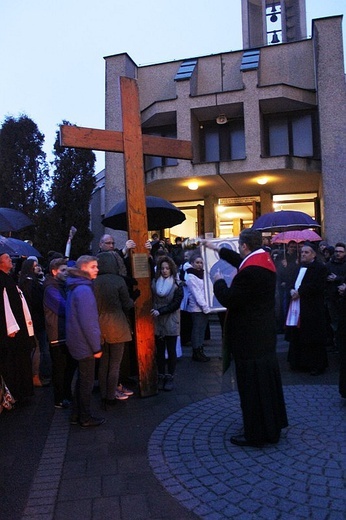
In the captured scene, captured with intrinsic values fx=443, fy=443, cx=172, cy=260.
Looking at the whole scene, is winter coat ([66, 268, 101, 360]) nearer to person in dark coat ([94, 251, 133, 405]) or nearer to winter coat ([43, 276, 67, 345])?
person in dark coat ([94, 251, 133, 405])

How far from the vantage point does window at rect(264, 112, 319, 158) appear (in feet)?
55.9

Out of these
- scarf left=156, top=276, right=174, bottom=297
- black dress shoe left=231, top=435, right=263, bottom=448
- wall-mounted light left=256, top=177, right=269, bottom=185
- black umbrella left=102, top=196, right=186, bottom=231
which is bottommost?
black dress shoe left=231, top=435, right=263, bottom=448

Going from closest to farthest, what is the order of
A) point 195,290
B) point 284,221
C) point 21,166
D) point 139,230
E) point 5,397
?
point 5,397, point 139,230, point 195,290, point 284,221, point 21,166

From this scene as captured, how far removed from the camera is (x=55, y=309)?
5.99 m

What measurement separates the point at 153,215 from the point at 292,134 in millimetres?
10735

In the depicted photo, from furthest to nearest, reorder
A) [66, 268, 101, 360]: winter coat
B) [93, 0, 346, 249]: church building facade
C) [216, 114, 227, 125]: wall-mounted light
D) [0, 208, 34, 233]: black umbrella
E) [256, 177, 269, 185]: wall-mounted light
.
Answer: [216, 114, 227, 125]: wall-mounted light → [256, 177, 269, 185]: wall-mounted light → [93, 0, 346, 249]: church building facade → [0, 208, 34, 233]: black umbrella → [66, 268, 101, 360]: winter coat

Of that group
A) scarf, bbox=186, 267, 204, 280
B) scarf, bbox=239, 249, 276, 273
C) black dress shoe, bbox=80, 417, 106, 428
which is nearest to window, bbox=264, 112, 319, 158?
scarf, bbox=186, 267, 204, 280

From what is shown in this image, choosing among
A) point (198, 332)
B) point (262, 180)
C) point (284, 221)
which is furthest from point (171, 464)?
point (262, 180)

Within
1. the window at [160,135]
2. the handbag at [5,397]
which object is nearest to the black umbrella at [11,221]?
the handbag at [5,397]

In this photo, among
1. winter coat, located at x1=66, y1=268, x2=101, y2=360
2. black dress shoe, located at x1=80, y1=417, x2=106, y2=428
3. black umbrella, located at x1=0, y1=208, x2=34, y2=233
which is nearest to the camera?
winter coat, located at x1=66, y1=268, x2=101, y2=360

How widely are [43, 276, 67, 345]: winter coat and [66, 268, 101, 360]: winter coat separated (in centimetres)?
106

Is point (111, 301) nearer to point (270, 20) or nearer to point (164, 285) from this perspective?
point (164, 285)

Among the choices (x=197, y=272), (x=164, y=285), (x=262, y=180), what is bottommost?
(x=164, y=285)

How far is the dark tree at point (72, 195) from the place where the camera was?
19984 millimetres
